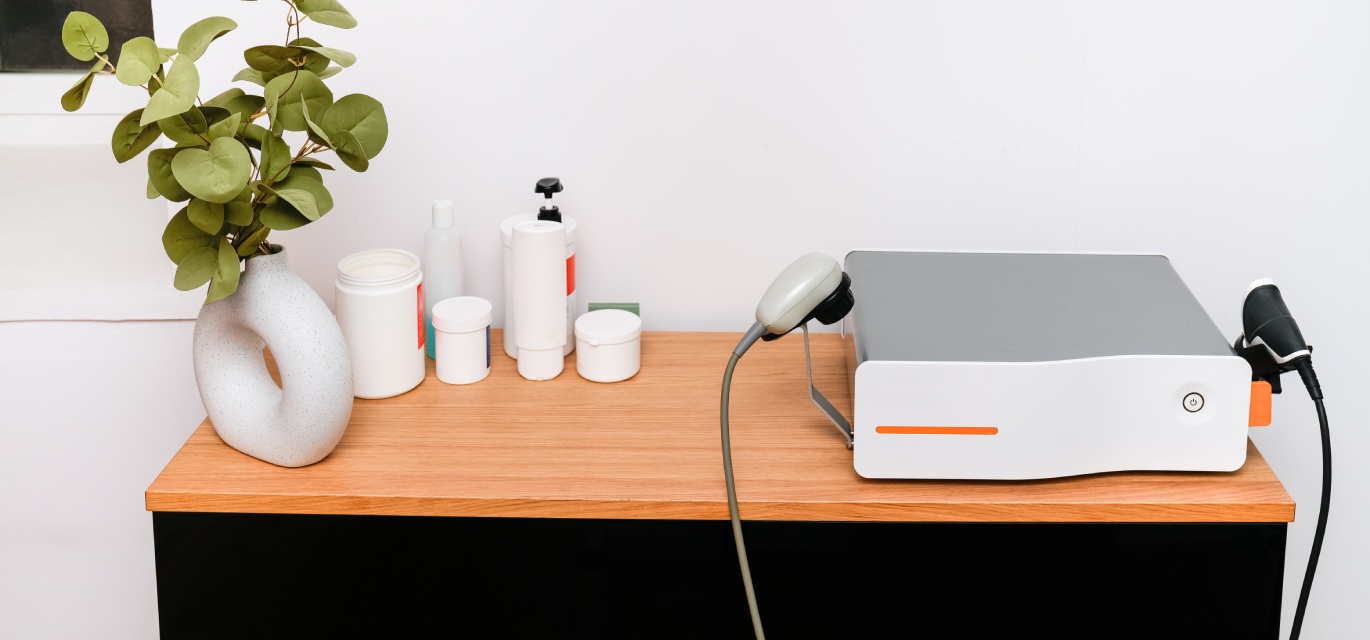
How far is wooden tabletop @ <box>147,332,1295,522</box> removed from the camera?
947 millimetres

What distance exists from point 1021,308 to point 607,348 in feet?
1.34

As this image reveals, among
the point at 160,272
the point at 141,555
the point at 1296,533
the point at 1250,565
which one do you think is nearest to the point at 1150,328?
the point at 1250,565

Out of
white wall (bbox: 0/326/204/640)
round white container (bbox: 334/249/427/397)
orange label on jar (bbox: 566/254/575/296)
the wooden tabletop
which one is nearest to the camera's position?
the wooden tabletop

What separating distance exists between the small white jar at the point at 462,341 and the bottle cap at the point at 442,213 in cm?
9

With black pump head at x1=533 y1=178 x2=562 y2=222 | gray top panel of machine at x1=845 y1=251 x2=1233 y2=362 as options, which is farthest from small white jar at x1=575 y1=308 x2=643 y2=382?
gray top panel of machine at x1=845 y1=251 x2=1233 y2=362

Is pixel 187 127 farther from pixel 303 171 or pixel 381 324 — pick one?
pixel 381 324

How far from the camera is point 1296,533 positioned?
135 centimetres

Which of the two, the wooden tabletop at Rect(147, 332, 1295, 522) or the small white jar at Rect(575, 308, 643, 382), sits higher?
the small white jar at Rect(575, 308, 643, 382)

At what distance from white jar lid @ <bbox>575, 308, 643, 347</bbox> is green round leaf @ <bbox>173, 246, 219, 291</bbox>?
0.38 m

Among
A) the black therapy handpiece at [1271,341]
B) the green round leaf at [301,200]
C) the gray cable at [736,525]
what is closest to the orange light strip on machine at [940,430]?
the gray cable at [736,525]

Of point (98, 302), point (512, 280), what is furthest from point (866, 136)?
point (98, 302)

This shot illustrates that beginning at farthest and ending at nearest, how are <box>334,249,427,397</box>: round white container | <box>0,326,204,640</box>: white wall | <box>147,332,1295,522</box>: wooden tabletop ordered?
<box>0,326,204,640</box>: white wall < <box>334,249,427,397</box>: round white container < <box>147,332,1295,522</box>: wooden tabletop

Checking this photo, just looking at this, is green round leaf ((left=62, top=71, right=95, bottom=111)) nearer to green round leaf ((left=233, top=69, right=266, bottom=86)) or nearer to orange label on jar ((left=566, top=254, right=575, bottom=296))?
green round leaf ((left=233, top=69, right=266, bottom=86))

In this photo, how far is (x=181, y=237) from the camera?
934 mm
